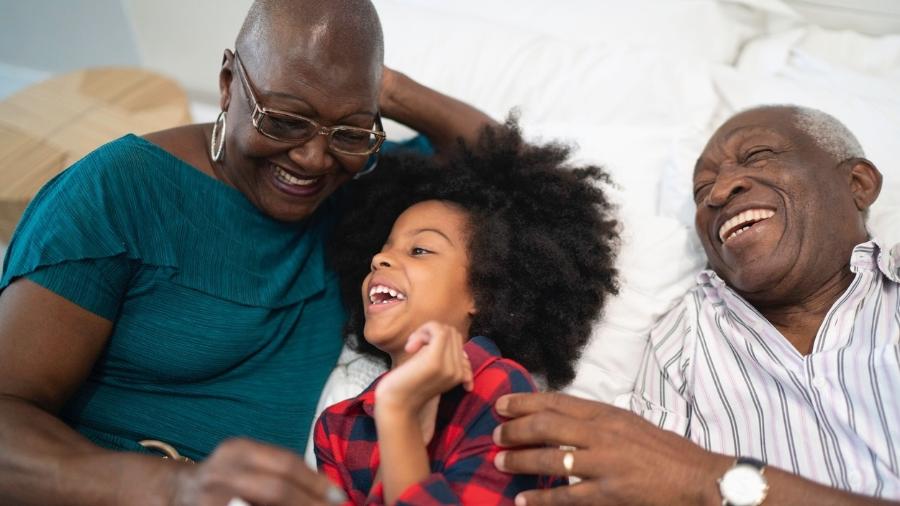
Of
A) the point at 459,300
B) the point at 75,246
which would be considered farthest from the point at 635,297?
the point at 75,246

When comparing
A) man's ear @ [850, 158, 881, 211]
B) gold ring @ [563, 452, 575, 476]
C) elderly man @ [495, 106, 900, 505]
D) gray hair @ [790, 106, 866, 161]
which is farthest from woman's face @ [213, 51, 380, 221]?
man's ear @ [850, 158, 881, 211]

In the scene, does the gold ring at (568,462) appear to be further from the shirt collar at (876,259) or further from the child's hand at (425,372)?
the shirt collar at (876,259)

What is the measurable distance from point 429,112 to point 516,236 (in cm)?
64

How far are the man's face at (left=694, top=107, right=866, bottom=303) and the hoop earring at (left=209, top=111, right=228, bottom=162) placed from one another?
1.40 m

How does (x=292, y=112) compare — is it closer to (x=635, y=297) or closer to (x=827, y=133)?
(x=635, y=297)

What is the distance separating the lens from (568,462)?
59.7 inches

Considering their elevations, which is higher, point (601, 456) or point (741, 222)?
point (741, 222)

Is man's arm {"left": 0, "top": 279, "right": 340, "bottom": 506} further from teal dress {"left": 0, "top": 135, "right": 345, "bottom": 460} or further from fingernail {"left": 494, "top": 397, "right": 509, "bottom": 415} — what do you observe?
fingernail {"left": 494, "top": 397, "right": 509, "bottom": 415}

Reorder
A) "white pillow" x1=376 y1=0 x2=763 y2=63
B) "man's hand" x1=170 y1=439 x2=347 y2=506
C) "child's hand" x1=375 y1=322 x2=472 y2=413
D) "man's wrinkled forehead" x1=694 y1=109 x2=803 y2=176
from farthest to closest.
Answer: "white pillow" x1=376 y1=0 x2=763 y2=63, "man's wrinkled forehead" x1=694 y1=109 x2=803 y2=176, "child's hand" x1=375 y1=322 x2=472 y2=413, "man's hand" x1=170 y1=439 x2=347 y2=506

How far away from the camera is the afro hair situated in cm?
206

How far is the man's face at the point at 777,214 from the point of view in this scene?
6.73ft

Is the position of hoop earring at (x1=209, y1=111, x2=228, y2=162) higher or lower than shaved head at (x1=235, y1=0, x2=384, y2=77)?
lower

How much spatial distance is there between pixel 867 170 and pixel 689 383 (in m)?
0.84

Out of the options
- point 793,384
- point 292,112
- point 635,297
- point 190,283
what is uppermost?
point 635,297
